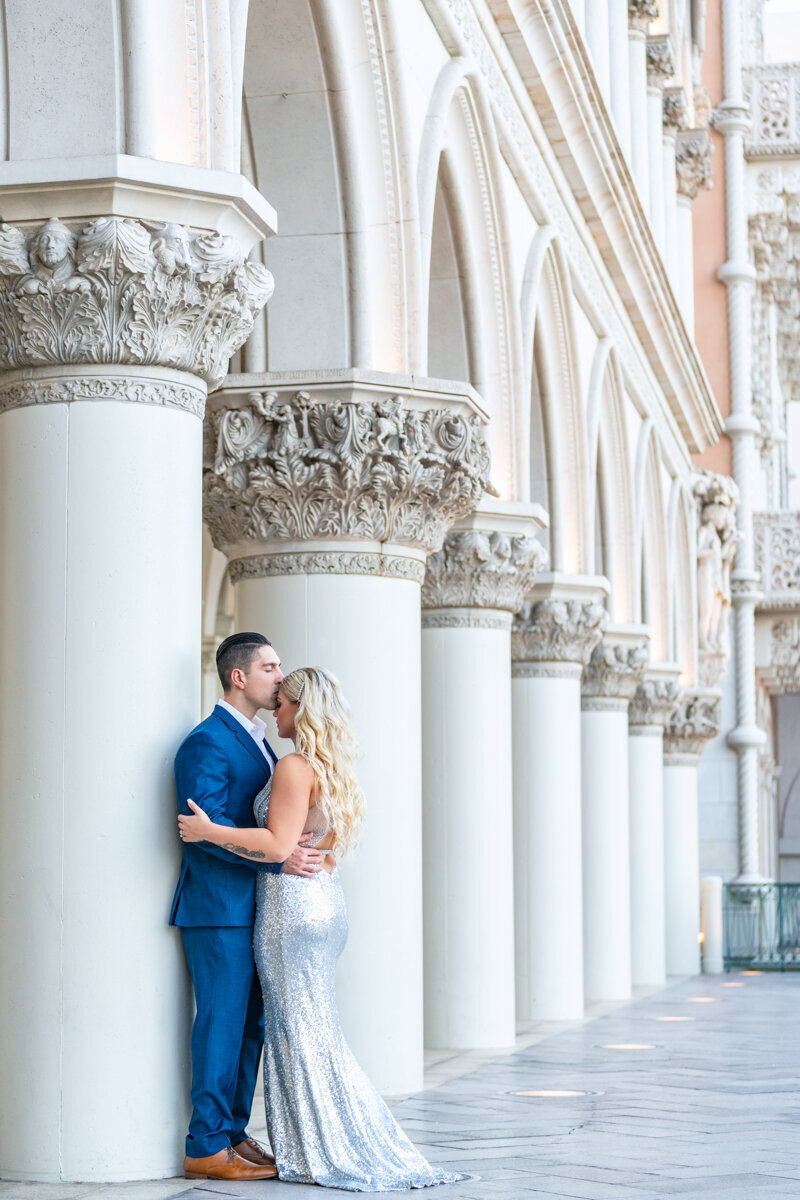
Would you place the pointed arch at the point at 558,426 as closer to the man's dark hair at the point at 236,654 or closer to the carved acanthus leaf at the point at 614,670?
the carved acanthus leaf at the point at 614,670

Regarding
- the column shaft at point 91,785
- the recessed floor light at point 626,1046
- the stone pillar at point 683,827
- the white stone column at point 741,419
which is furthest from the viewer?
the white stone column at point 741,419

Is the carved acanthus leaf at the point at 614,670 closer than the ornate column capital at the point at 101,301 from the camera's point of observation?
No

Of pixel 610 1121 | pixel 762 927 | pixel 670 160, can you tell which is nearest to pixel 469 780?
pixel 610 1121

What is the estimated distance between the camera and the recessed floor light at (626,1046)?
11055 mm

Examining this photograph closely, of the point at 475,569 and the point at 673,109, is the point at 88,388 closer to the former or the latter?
the point at 475,569

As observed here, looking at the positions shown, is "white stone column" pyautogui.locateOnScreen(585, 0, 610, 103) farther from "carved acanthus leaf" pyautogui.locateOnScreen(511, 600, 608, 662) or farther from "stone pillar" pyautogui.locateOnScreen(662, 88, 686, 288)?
"stone pillar" pyautogui.locateOnScreen(662, 88, 686, 288)

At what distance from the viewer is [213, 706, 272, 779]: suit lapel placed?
5.60m

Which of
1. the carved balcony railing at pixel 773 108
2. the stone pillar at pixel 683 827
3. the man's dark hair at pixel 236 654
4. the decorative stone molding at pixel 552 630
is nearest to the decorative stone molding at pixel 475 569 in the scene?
the decorative stone molding at pixel 552 630

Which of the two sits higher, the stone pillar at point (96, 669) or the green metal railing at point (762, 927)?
the stone pillar at point (96, 669)

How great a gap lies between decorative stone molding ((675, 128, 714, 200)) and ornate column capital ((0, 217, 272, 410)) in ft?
63.1

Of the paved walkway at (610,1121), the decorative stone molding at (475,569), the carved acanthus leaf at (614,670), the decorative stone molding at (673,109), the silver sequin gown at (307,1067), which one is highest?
the decorative stone molding at (673,109)

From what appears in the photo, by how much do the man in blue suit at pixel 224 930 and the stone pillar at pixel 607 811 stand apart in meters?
9.92

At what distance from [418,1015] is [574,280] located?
702cm

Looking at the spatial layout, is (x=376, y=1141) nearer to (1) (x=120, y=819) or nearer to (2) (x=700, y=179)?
(1) (x=120, y=819)
